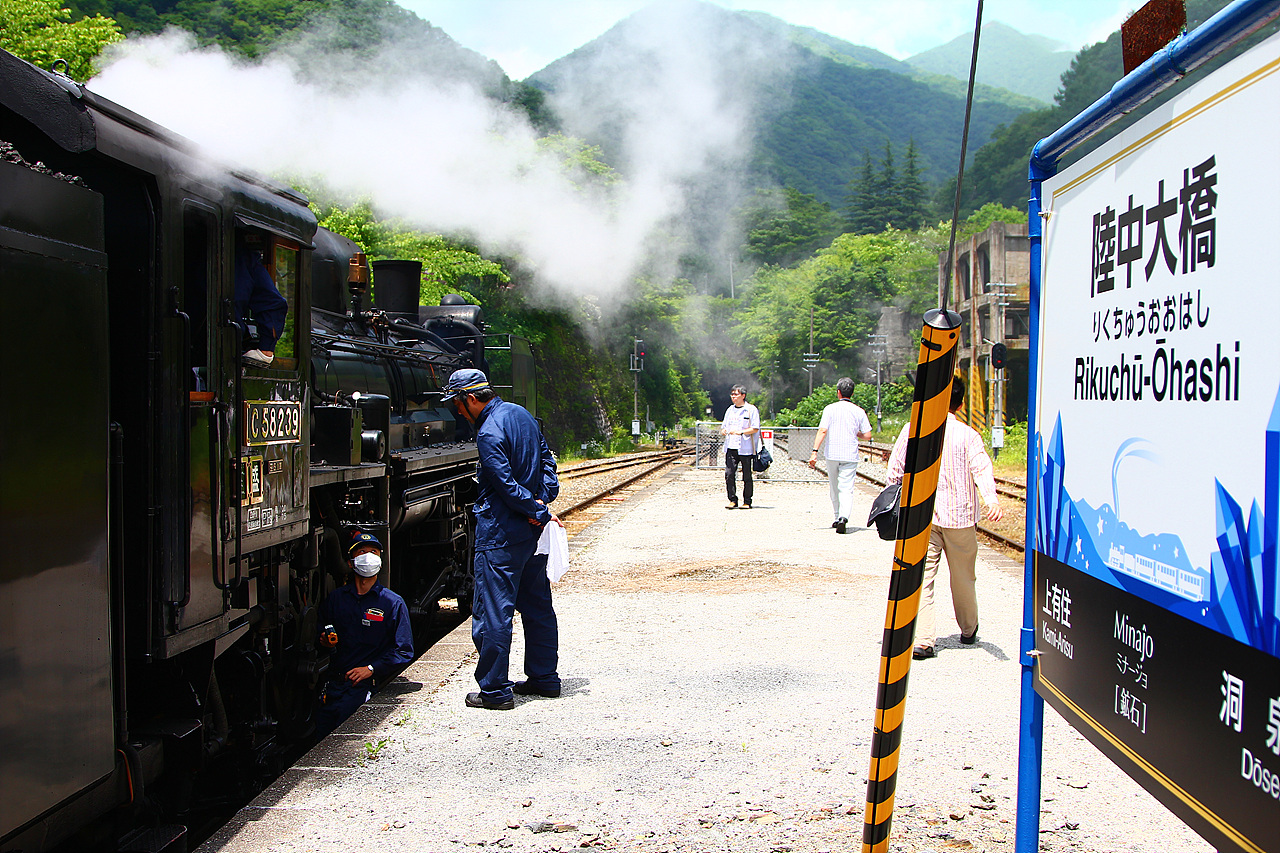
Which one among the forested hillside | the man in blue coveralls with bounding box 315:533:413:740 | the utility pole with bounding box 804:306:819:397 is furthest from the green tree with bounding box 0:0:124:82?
the utility pole with bounding box 804:306:819:397

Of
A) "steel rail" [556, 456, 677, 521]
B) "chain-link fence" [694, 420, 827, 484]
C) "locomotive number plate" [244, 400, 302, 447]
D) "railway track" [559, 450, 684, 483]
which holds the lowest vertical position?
"railway track" [559, 450, 684, 483]

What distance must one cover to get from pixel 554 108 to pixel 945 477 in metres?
43.7

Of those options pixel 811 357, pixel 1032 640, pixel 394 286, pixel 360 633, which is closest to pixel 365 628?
pixel 360 633

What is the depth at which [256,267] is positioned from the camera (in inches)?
170

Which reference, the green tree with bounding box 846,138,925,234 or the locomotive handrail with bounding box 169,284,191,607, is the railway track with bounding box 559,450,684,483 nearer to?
the locomotive handrail with bounding box 169,284,191,607

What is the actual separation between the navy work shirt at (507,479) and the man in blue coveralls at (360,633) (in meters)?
0.68

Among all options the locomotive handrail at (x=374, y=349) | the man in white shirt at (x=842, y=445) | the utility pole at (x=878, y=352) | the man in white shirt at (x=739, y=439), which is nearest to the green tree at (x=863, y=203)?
the utility pole at (x=878, y=352)

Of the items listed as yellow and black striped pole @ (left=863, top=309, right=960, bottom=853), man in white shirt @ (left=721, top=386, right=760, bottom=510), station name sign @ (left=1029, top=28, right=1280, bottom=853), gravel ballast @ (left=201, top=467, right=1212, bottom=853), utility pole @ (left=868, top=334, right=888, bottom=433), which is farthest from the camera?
utility pole @ (left=868, top=334, right=888, bottom=433)

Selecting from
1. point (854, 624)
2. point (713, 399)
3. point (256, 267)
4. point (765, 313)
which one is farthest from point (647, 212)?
point (713, 399)

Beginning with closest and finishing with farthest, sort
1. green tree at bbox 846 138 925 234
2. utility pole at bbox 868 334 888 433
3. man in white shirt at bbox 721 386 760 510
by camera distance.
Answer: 1. man in white shirt at bbox 721 386 760 510
2. utility pole at bbox 868 334 888 433
3. green tree at bbox 846 138 925 234

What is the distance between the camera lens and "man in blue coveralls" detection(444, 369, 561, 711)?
5461mm

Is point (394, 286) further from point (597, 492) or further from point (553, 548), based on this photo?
point (597, 492)

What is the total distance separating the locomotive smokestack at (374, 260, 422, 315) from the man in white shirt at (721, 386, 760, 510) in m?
6.48

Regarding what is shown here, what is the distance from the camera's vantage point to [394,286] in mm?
9977
